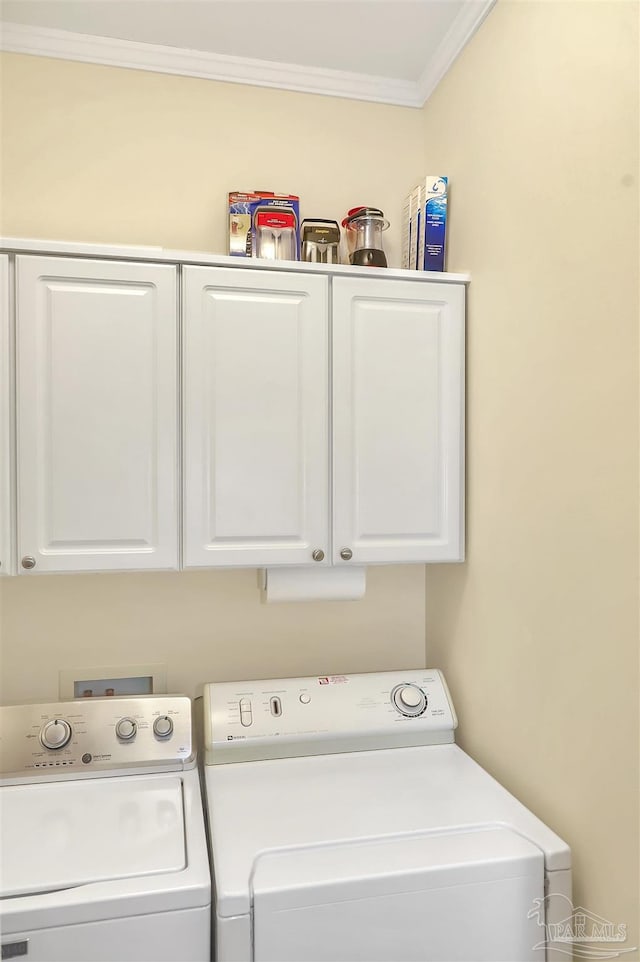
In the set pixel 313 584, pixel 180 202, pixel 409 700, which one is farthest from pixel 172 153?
pixel 409 700

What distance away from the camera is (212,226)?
1952 mm

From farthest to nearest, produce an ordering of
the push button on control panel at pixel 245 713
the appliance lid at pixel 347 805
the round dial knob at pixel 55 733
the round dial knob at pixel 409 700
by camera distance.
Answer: the round dial knob at pixel 409 700, the push button on control panel at pixel 245 713, the round dial knob at pixel 55 733, the appliance lid at pixel 347 805

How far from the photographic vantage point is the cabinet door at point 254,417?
64.7 inches

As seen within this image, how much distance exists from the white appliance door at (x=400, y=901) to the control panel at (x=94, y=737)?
499 millimetres

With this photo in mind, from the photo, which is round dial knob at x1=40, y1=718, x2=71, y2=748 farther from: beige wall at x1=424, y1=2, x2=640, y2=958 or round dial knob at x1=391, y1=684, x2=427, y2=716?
beige wall at x1=424, y1=2, x2=640, y2=958

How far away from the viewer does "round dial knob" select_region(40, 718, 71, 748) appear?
5.41 ft

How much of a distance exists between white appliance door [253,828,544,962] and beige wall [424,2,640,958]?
0.51 ft

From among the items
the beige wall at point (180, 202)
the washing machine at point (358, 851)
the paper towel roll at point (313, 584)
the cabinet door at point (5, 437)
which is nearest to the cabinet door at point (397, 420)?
the paper towel roll at point (313, 584)

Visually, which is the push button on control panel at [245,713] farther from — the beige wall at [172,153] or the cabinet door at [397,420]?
the beige wall at [172,153]

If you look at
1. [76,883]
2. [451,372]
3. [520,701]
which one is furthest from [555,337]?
[76,883]

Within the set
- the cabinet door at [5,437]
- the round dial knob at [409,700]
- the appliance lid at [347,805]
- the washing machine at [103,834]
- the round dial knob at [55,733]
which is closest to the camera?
the washing machine at [103,834]

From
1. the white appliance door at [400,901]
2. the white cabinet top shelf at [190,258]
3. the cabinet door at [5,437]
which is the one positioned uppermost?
the white cabinet top shelf at [190,258]

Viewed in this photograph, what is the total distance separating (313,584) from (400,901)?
78 centimetres

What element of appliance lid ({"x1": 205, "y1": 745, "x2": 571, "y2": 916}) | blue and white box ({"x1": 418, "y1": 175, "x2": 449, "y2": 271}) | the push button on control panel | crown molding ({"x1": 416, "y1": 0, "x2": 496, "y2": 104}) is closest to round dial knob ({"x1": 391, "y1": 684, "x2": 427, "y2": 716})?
appliance lid ({"x1": 205, "y1": 745, "x2": 571, "y2": 916})
